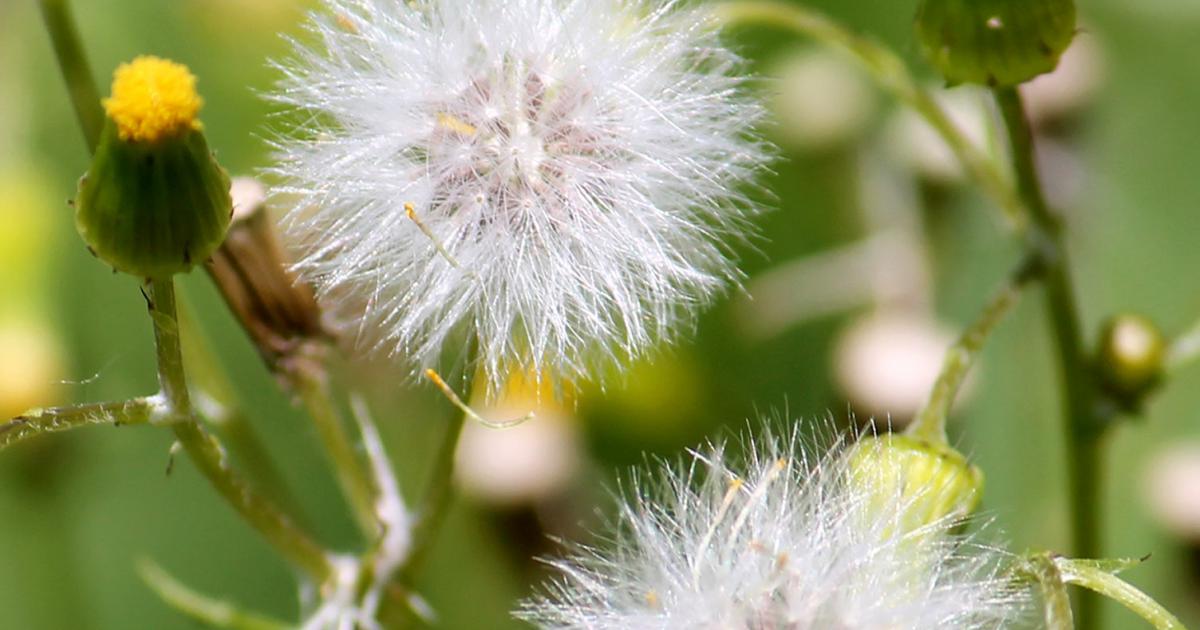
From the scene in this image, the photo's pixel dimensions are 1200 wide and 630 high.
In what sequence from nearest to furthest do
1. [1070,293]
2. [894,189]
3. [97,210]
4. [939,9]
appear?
1. [97,210]
2. [939,9]
3. [1070,293]
4. [894,189]

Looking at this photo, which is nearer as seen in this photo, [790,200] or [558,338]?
[558,338]

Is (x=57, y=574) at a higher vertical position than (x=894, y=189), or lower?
lower

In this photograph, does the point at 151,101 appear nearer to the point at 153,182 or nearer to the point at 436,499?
the point at 153,182

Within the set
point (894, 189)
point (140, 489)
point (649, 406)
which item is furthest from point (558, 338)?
point (140, 489)

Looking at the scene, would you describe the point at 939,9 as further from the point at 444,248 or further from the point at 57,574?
the point at 57,574

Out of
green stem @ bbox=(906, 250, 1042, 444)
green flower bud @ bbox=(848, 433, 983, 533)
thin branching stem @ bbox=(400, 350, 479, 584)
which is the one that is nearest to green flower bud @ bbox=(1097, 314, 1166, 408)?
green stem @ bbox=(906, 250, 1042, 444)

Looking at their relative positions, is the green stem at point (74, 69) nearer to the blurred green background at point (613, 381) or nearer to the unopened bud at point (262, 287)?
the unopened bud at point (262, 287)
